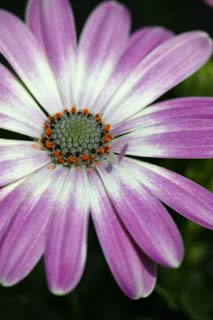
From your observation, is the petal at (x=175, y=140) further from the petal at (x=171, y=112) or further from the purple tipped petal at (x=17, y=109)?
the purple tipped petal at (x=17, y=109)

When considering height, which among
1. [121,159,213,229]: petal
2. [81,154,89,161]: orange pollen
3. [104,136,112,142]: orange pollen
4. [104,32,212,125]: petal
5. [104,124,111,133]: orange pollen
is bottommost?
[121,159,213,229]: petal

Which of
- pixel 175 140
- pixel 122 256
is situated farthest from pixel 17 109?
pixel 122 256

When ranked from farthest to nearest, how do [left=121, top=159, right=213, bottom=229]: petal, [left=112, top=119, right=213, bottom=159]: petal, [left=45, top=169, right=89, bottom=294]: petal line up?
[left=112, top=119, right=213, bottom=159]: petal
[left=121, top=159, right=213, bottom=229]: petal
[left=45, top=169, right=89, bottom=294]: petal

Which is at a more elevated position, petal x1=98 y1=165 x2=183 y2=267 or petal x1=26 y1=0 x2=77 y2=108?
petal x1=26 y1=0 x2=77 y2=108

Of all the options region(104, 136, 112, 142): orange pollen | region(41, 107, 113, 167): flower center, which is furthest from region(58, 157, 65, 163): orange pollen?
region(104, 136, 112, 142): orange pollen

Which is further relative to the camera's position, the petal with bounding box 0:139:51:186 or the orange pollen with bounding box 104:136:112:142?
the orange pollen with bounding box 104:136:112:142

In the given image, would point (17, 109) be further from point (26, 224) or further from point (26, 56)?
point (26, 224)

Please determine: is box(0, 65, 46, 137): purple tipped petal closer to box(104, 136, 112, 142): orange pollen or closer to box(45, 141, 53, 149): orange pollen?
box(45, 141, 53, 149): orange pollen
